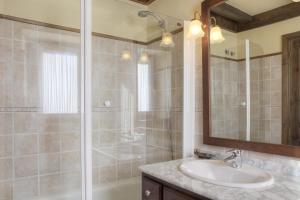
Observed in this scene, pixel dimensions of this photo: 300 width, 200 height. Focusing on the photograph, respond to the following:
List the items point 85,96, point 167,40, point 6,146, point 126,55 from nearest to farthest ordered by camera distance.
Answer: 1. point 85,96
2. point 6,146
3. point 167,40
4. point 126,55

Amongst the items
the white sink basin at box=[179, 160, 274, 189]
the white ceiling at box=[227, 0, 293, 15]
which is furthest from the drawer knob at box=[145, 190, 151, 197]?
the white ceiling at box=[227, 0, 293, 15]

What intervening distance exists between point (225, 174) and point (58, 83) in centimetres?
159

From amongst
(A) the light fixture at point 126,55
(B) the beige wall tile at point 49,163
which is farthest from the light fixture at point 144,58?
(B) the beige wall tile at point 49,163

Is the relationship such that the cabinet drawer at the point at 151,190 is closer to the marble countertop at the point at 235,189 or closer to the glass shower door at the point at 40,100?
the marble countertop at the point at 235,189

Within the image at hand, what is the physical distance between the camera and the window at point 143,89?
Answer: 2.59m

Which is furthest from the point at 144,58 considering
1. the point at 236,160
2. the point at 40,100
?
the point at 236,160

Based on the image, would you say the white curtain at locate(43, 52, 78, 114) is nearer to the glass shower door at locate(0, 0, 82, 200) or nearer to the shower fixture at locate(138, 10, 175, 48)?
the glass shower door at locate(0, 0, 82, 200)

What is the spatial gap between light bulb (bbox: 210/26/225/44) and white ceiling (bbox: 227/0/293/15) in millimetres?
203

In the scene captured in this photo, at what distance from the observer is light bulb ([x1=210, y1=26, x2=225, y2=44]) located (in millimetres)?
1818

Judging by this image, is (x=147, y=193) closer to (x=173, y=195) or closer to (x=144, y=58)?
(x=173, y=195)

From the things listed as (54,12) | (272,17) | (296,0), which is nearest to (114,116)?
(54,12)

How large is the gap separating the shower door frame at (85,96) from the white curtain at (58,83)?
352 mm

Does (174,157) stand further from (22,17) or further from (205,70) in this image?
(22,17)

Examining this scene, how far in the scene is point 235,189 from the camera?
44.9 inches
